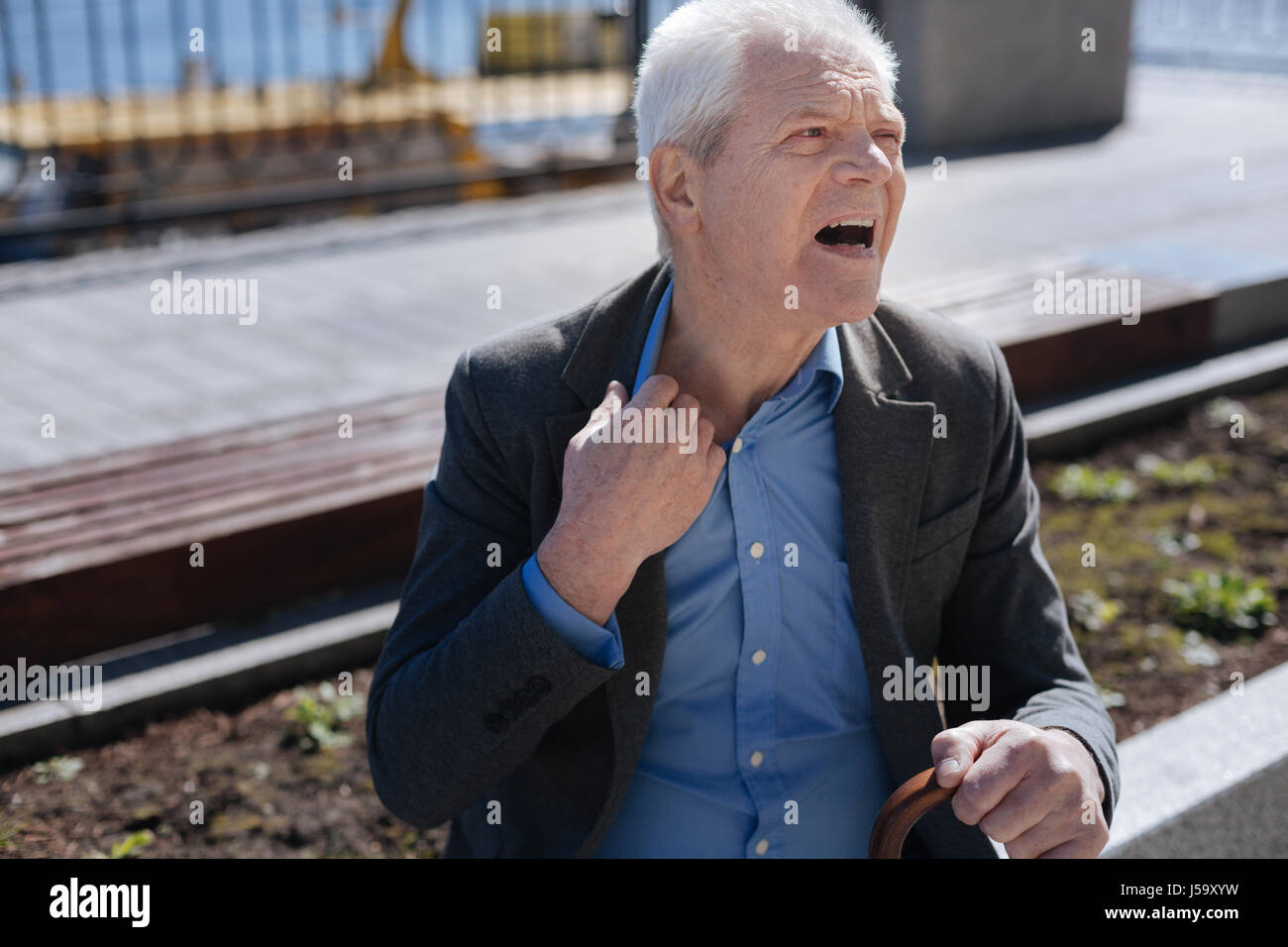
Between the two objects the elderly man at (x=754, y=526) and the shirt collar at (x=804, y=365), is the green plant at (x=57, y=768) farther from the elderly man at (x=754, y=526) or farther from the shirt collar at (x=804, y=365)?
the shirt collar at (x=804, y=365)

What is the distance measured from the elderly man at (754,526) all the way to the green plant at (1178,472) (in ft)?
9.04

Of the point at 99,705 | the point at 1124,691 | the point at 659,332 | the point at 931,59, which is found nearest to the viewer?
the point at 659,332

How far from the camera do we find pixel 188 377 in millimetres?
5543

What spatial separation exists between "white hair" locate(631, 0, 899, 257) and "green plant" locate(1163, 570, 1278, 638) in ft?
7.77

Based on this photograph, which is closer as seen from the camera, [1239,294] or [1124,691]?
[1124,691]

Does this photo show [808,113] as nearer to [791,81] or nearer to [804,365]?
[791,81]

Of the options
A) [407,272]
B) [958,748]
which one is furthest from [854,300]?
[407,272]

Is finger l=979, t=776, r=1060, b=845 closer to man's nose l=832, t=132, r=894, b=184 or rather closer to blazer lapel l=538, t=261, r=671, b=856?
blazer lapel l=538, t=261, r=671, b=856

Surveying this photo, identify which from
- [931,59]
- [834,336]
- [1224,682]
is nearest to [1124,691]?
[1224,682]

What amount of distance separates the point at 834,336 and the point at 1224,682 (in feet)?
6.62

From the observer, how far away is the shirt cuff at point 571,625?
6.07 feet

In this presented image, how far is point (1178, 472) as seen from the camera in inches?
191

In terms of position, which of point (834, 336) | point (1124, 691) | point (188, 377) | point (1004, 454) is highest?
point (834, 336)

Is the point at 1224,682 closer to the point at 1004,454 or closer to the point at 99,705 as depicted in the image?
the point at 1004,454
